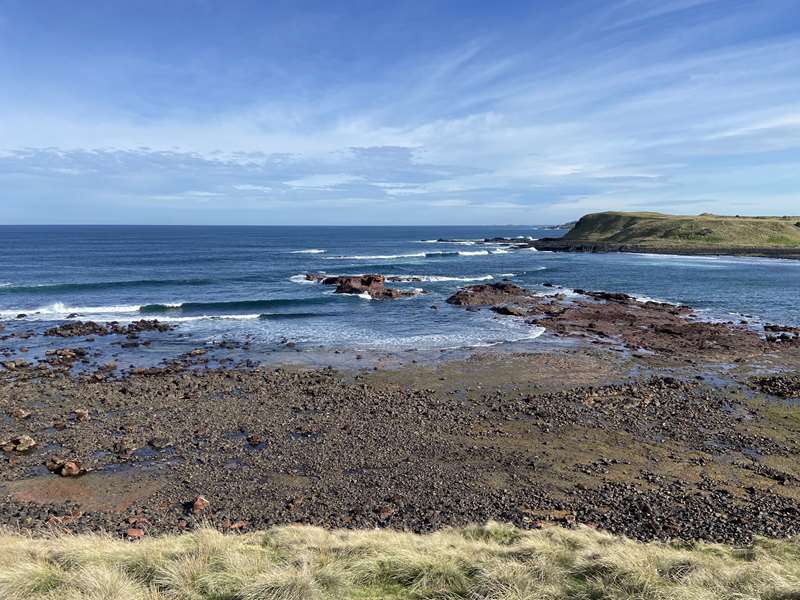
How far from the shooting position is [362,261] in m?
84.4

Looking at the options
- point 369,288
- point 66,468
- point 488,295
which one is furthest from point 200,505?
point 369,288

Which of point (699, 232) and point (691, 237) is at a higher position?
point (699, 232)

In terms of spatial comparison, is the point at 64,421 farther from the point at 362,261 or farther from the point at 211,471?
the point at 362,261

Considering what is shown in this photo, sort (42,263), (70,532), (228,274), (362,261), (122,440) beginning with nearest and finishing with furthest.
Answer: (70,532) < (122,440) < (228,274) < (42,263) < (362,261)

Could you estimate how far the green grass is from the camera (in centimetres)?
9444

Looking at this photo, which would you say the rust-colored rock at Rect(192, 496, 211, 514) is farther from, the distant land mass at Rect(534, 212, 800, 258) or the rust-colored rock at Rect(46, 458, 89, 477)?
the distant land mass at Rect(534, 212, 800, 258)

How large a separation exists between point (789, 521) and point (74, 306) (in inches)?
1858

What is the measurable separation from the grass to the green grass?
3957 inches

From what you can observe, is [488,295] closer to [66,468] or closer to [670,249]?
[66,468]

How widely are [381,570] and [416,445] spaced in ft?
25.1

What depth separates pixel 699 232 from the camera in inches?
3969

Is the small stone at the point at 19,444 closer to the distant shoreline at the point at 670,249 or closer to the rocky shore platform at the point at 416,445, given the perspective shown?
the rocky shore platform at the point at 416,445

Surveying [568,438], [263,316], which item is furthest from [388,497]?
[263,316]

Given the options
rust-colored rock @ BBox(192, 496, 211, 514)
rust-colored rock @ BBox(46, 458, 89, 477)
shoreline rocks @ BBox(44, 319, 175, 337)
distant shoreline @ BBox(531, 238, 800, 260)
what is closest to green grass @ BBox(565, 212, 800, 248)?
distant shoreline @ BBox(531, 238, 800, 260)
